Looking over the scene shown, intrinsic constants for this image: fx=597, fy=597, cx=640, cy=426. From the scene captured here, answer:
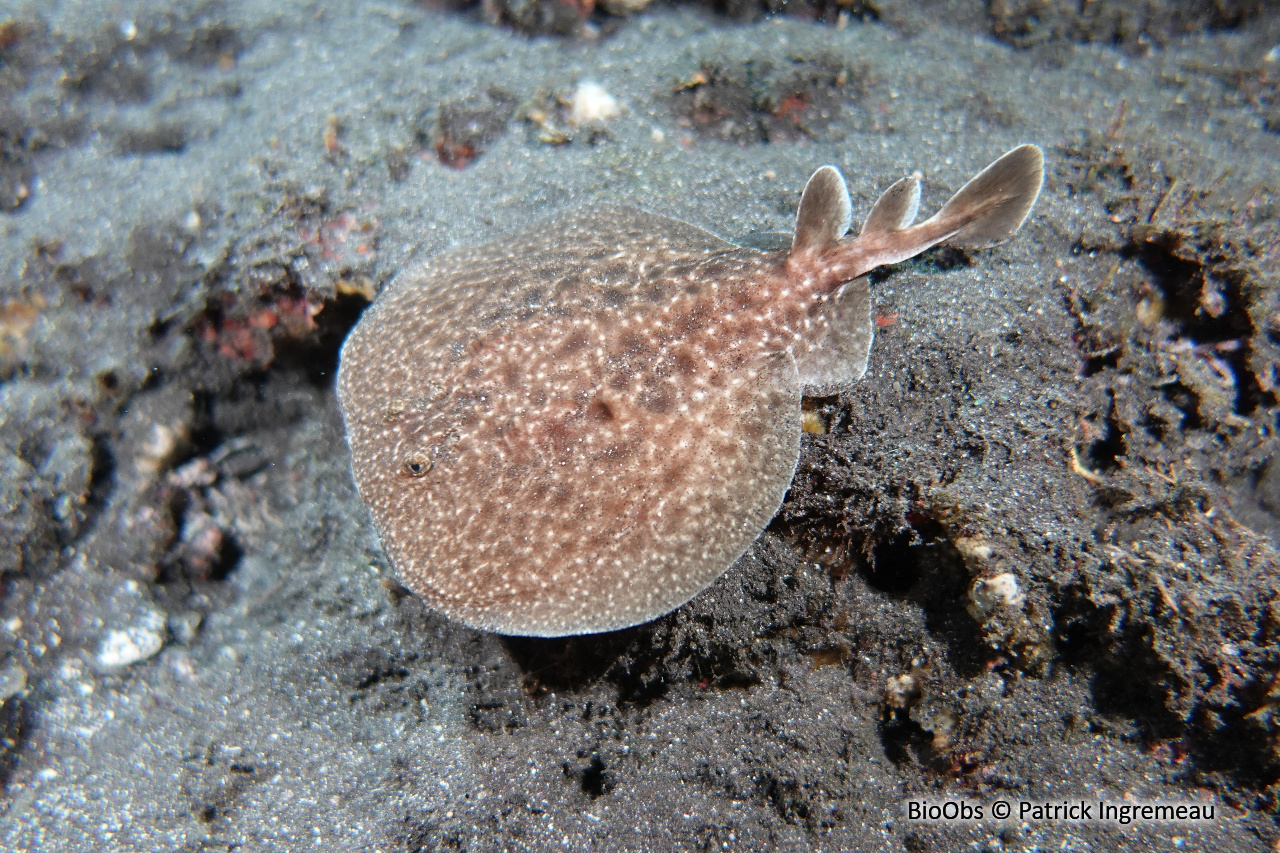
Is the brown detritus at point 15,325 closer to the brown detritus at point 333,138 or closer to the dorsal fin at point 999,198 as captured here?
the brown detritus at point 333,138

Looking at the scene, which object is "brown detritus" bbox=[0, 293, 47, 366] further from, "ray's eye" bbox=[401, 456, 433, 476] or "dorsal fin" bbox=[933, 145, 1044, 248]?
"dorsal fin" bbox=[933, 145, 1044, 248]

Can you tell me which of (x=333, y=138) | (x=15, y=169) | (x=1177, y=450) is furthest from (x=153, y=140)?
(x=1177, y=450)

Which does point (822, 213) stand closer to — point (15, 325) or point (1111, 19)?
point (1111, 19)

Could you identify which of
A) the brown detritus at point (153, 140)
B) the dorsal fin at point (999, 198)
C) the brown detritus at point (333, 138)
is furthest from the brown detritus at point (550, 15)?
the dorsal fin at point (999, 198)

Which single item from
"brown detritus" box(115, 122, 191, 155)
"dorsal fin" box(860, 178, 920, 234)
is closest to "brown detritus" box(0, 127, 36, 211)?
"brown detritus" box(115, 122, 191, 155)

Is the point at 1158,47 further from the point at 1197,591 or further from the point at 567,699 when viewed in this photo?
the point at 567,699

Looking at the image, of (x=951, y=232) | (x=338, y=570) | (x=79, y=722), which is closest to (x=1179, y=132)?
(x=951, y=232)
